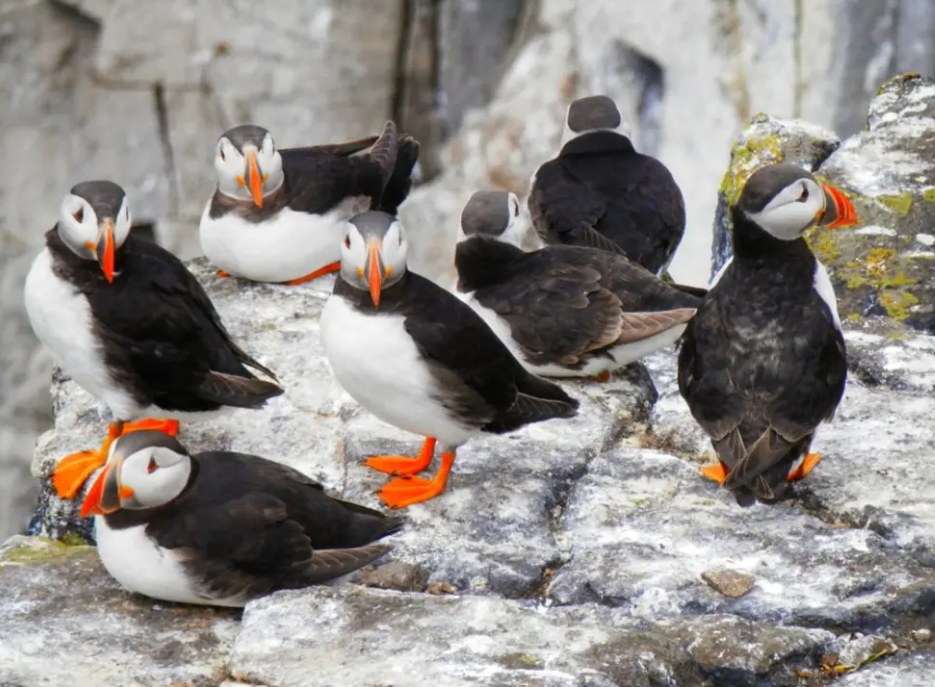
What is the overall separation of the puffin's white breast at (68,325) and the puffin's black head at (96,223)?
11 centimetres

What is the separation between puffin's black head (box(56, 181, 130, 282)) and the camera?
155 inches

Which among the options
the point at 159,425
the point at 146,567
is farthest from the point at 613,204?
the point at 146,567

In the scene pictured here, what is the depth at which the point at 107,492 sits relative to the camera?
3.38 m

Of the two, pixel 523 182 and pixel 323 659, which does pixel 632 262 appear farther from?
pixel 523 182

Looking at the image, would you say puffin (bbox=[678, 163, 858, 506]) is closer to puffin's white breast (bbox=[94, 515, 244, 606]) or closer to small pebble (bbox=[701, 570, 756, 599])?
small pebble (bbox=[701, 570, 756, 599])

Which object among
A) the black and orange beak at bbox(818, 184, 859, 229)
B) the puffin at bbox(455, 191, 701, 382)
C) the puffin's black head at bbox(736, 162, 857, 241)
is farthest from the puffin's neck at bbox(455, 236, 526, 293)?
the black and orange beak at bbox(818, 184, 859, 229)

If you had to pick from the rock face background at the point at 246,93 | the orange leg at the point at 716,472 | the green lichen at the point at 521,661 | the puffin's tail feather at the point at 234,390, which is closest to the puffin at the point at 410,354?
the puffin's tail feather at the point at 234,390

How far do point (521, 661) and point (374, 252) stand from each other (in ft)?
3.81

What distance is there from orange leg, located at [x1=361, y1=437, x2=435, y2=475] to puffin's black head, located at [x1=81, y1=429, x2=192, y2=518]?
75 cm

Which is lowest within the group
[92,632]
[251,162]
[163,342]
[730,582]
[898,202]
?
[92,632]

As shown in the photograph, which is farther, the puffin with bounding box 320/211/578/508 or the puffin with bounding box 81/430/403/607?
the puffin with bounding box 320/211/578/508

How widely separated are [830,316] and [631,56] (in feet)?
23.4

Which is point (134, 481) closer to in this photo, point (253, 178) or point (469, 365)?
point (469, 365)

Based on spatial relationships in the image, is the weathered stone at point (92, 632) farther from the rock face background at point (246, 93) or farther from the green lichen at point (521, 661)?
the rock face background at point (246, 93)
